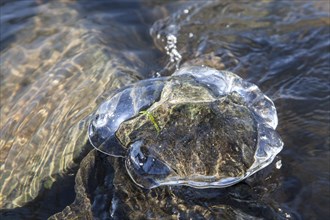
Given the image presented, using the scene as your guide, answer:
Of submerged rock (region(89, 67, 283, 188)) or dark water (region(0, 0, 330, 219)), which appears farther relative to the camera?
dark water (region(0, 0, 330, 219))

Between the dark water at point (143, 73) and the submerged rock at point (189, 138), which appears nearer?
the submerged rock at point (189, 138)

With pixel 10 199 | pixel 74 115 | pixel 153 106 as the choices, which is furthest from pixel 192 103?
pixel 10 199

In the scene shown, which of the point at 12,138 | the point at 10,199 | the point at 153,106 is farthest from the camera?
the point at 12,138

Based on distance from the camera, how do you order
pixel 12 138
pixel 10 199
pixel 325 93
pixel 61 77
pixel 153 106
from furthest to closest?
pixel 61 77, pixel 325 93, pixel 12 138, pixel 10 199, pixel 153 106

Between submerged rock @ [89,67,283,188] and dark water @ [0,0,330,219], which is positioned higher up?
submerged rock @ [89,67,283,188]

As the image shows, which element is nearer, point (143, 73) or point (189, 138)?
point (189, 138)

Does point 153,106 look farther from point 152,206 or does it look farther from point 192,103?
point 152,206

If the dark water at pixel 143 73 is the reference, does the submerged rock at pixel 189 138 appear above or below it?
above

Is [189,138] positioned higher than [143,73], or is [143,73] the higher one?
[189,138]
